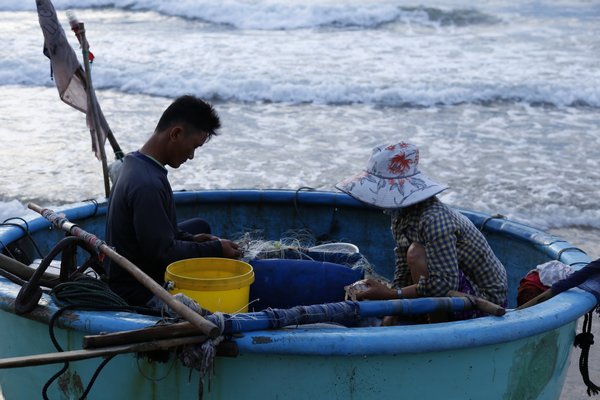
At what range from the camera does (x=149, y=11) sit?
21875 millimetres

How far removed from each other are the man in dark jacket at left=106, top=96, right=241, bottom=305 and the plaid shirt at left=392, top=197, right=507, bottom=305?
29.5 inches

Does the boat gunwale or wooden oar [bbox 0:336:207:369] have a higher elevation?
wooden oar [bbox 0:336:207:369]

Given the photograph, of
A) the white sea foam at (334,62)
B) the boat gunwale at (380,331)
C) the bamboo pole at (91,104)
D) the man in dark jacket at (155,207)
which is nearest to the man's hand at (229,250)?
the man in dark jacket at (155,207)

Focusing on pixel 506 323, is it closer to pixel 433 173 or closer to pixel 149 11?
pixel 433 173

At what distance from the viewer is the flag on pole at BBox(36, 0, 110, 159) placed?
432 cm

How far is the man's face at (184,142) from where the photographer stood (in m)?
3.39

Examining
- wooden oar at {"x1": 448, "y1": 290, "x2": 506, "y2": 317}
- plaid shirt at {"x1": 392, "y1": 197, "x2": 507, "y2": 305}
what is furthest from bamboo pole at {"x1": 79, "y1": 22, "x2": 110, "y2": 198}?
wooden oar at {"x1": 448, "y1": 290, "x2": 506, "y2": 317}

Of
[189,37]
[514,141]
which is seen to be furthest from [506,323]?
[189,37]

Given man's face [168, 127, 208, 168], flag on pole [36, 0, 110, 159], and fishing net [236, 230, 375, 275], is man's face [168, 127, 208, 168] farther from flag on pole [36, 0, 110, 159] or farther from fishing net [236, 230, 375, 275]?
flag on pole [36, 0, 110, 159]

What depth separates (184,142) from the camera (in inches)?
134

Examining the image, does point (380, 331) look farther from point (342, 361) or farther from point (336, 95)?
point (336, 95)

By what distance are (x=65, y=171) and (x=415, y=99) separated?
6.45m

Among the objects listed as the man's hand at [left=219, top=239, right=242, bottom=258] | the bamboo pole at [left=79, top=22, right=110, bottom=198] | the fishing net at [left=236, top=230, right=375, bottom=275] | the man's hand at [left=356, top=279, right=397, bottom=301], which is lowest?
the fishing net at [left=236, top=230, right=375, bottom=275]

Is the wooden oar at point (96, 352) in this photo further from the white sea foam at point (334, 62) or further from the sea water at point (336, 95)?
the white sea foam at point (334, 62)
